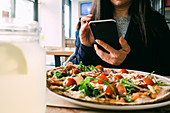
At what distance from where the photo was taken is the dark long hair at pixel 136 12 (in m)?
1.54

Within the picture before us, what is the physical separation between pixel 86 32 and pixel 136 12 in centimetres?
54

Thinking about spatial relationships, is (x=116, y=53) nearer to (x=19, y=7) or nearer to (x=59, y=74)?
(x=59, y=74)

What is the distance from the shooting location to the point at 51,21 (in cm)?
500

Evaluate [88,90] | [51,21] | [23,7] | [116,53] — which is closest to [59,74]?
[88,90]

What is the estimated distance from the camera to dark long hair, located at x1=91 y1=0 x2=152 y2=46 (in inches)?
60.5

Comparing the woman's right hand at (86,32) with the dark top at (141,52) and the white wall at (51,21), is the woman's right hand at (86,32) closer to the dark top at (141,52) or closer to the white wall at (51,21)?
the dark top at (141,52)

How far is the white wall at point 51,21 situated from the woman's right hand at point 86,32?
365 cm

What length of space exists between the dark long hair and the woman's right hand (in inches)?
9.6

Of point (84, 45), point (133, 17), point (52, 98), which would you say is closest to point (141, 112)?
point (52, 98)

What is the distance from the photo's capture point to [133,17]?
5.13 ft

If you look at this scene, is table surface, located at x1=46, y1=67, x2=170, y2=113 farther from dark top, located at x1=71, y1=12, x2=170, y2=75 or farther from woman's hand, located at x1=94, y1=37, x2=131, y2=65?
dark top, located at x1=71, y1=12, x2=170, y2=75

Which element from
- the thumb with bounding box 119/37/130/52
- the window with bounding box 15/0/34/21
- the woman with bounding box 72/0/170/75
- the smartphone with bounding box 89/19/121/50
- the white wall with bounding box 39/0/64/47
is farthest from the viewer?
the white wall with bounding box 39/0/64/47

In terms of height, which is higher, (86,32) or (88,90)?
(86,32)

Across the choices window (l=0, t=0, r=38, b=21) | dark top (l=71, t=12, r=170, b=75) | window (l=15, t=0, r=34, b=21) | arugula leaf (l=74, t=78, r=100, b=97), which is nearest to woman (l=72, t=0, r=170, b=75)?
dark top (l=71, t=12, r=170, b=75)
